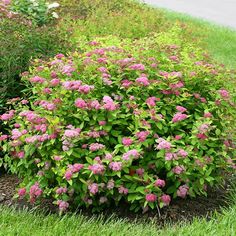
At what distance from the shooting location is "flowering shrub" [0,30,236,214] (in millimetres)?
3545

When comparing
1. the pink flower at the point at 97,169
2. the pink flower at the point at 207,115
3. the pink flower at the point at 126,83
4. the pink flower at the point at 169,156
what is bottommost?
the pink flower at the point at 97,169

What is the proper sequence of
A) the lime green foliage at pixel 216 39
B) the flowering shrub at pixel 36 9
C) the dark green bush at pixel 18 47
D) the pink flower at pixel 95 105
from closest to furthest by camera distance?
→ the pink flower at pixel 95 105
the dark green bush at pixel 18 47
the flowering shrub at pixel 36 9
the lime green foliage at pixel 216 39

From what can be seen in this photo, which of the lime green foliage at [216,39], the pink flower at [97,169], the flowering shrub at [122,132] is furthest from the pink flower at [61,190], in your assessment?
the lime green foliage at [216,39]

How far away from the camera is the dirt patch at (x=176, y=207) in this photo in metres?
3.78

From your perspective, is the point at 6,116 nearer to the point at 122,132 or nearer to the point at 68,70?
the point at 68,70

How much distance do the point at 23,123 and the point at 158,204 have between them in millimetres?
1157

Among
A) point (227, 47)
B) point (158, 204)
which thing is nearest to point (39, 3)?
point (227, 47)

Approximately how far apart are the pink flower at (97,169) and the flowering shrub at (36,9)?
436 cm

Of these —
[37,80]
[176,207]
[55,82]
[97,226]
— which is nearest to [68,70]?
[55,82]

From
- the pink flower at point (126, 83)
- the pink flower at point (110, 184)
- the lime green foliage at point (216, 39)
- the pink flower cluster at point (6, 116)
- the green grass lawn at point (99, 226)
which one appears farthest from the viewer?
the lime green foliage at point (216, 39)

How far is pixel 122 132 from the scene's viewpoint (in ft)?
12.7

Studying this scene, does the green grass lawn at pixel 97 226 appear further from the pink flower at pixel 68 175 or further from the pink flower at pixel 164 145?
the pink flower at pixel 164 145

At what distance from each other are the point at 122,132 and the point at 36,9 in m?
4.53

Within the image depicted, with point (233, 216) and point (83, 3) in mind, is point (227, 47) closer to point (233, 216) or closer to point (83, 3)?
point (83, 3)
